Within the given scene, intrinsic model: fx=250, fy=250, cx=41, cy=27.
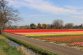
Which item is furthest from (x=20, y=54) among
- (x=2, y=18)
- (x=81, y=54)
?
(x=2, y=18)

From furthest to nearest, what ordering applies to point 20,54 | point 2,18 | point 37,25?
point 37,25
point 2,18
point 20,54

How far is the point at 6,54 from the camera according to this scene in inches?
920

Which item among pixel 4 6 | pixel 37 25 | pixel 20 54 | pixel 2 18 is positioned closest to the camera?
pixel 20 54

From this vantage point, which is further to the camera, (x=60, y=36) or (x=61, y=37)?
(x=60, y=36)

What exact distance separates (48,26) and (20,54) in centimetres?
16112

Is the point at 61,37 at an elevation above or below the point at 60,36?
above

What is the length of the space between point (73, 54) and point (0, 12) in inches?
1585

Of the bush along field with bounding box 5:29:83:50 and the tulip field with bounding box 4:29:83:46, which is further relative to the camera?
the tulip field with bounding box 4:29:83:46

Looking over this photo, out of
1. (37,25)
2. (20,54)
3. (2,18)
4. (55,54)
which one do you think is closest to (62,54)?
(55,54)

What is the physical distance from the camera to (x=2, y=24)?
192ft

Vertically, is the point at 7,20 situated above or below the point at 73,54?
above

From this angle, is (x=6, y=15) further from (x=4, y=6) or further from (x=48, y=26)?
(x=48, y=26)

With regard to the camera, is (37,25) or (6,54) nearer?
(6,54)

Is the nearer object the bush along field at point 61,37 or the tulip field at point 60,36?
the bush along field at point 61,37
